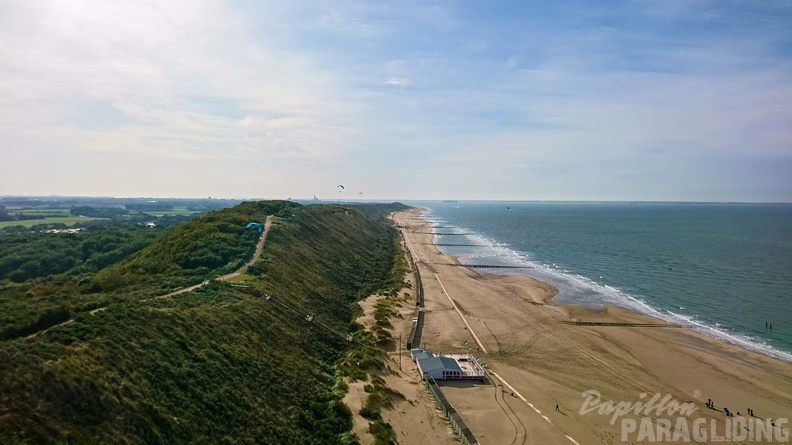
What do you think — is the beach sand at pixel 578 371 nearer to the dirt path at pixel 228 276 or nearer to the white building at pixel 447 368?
the white building at pixel 447 368

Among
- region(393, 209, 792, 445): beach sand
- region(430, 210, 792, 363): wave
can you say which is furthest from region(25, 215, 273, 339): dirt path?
region(430, 210, 792, 363): wave

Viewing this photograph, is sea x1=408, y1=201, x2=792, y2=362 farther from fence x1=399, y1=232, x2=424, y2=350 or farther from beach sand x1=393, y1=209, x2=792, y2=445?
fence x1=399, y1=232, x2=424, y2=350

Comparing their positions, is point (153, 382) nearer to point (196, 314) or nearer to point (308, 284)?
point (196, 314)

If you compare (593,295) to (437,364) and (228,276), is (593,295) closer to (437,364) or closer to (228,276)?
(437,364)

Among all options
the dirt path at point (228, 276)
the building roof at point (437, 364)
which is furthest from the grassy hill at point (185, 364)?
the building roof at point (437, 364)

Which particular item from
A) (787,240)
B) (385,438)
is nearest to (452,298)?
(385,438)
